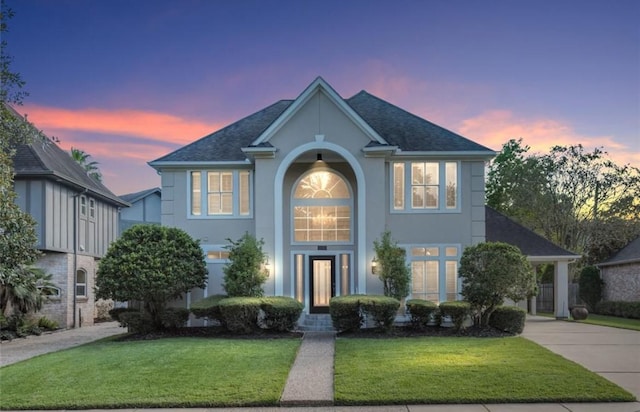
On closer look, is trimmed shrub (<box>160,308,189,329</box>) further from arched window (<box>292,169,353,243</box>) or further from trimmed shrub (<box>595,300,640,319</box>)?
trimmed shrub (<box>595,300,640,319</box>)

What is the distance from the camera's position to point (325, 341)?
45.6 ft

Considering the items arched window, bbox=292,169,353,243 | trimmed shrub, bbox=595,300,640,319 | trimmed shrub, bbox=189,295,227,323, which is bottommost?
trimmed shrub, bbox=595,300,640,319

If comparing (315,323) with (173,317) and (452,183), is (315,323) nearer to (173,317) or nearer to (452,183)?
(173,317)

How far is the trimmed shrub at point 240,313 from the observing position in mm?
14828

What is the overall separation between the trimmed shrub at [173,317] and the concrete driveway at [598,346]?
985cm

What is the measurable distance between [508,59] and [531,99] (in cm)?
257

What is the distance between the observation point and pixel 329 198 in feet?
60.3

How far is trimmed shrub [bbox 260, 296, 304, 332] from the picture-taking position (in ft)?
49.2

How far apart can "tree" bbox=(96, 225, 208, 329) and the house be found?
207 cm

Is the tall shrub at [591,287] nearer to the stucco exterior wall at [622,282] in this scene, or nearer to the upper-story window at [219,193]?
the stucco exterior wall at [622,282]

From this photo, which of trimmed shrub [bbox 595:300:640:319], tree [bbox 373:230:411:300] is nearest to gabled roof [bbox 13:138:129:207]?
tree [bbox 373:230:411:300]

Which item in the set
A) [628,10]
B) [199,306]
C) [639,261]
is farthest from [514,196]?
[199,306]

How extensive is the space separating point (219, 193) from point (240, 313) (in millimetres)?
5068

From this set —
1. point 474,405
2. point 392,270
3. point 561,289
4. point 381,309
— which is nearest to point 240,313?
point 381,309
